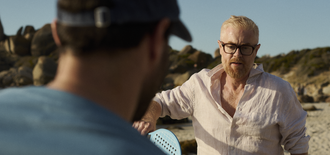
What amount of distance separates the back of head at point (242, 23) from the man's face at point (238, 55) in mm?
27

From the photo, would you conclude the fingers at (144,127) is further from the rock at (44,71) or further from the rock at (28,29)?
the rock at (28,29)

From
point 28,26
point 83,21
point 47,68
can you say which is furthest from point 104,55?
point 28,26

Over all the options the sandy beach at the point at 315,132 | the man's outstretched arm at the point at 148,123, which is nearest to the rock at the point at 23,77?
the sandy beach at the point at 315,132

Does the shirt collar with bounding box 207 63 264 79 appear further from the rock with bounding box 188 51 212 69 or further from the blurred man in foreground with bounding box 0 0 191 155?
the rock with bounding box 188 51 212 69

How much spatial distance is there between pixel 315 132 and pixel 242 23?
9.87 metres

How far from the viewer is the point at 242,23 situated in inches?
95.6

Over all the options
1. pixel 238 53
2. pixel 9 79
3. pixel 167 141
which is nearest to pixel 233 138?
pixel 167 141

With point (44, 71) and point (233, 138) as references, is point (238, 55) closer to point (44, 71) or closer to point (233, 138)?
point (233, 138)

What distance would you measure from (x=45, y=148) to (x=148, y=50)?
37 centimetres

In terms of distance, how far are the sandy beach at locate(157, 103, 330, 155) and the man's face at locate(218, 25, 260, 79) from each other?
645 cm

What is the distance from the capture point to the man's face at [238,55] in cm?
246

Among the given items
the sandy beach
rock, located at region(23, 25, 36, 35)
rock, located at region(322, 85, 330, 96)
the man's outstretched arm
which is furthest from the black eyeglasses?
rock, located at region(23, 25, 36, 35)

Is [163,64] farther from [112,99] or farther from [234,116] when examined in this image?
[234,116]

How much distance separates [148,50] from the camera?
790 millimetres
